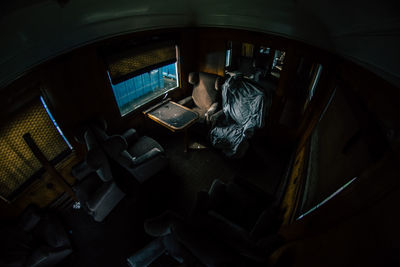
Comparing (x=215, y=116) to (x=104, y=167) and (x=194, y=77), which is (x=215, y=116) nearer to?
(x=194, y=77)

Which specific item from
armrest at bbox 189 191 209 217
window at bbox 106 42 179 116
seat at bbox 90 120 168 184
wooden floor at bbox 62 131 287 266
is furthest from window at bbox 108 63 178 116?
armrest at bbox 189 191 209 217

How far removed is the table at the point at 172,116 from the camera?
130 inches

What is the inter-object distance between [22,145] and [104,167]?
0.96m

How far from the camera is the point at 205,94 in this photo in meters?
4.10

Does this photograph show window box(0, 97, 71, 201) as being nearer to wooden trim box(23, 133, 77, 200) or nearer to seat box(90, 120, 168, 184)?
wooden trim box(23, 133, 77, 200)

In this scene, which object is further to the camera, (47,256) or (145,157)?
(145,157)

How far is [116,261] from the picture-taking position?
7.14ft

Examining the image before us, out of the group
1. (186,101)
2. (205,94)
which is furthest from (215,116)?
(186,101)

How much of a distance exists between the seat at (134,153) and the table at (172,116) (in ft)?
1.62

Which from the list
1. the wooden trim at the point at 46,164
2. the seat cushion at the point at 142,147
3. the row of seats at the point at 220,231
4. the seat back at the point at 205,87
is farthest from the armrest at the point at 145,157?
the seat back at the point at 205,87

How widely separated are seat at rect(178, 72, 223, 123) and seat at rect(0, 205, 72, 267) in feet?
9.99

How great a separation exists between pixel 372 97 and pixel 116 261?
325 centimetres

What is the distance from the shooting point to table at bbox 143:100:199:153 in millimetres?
3295

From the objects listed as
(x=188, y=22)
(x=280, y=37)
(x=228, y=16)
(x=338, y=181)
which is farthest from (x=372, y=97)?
(x=188, y=22)
